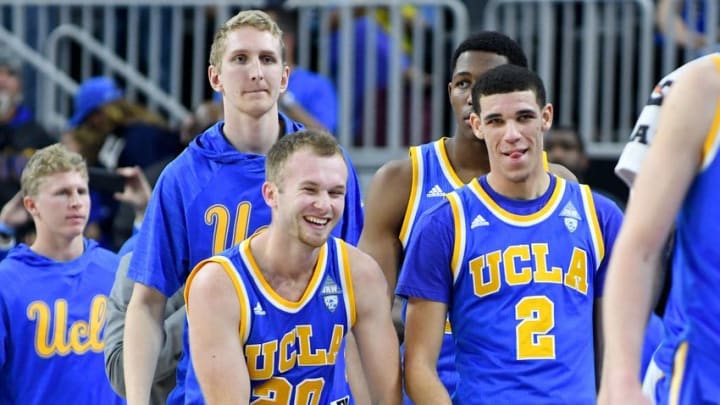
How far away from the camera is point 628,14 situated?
11516 millimetres

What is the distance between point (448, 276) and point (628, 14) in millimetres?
6254

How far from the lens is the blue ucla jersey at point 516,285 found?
18.4 feet

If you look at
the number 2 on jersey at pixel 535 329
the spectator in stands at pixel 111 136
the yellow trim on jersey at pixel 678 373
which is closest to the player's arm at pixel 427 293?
the number 2 on jersey at pixel 535 329

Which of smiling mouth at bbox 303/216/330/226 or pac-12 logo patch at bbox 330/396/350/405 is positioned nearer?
smiling mouth at bbox 303/216/330/226

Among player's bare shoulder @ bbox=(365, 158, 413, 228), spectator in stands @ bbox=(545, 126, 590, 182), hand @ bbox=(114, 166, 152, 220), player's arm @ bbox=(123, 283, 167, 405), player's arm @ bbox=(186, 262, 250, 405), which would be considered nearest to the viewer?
player's arm @ bbox=(186, 262, 250, 405)

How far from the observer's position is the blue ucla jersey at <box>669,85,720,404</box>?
149 inches

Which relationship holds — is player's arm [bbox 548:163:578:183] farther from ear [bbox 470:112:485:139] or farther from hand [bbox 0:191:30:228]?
hand [bbox 0:191:30:228]

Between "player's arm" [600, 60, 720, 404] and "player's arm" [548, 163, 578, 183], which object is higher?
"player's arm" [600, 60, 720, 404]

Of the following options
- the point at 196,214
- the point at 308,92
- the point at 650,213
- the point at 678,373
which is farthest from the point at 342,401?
the point at 308,92

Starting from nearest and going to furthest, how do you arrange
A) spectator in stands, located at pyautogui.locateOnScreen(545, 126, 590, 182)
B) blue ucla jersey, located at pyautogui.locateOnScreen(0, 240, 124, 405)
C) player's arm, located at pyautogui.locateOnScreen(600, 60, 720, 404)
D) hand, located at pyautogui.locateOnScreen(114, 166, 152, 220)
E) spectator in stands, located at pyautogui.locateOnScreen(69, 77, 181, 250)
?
player's arm, located at pyautogui.locateOnScreen(600, 60, 720, 404), blue ucla jersey, located at pyautogui.locateOnScreen(0, 240, 124, 405), hand, located at pyautogui.locateOnScreen(114, 166, 152, 220), spectator in stands, located at pyautogui.locateOnScreen(545, 126, 590, 182), spectator in stands, located at pyautogui.locateOnScreen(69, 77, 181, 250)

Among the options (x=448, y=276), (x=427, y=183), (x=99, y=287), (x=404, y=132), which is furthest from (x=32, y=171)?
(x=404, y=132)

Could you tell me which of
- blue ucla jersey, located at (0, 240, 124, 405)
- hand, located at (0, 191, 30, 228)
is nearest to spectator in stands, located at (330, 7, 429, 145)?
hand, located at (0, 191, 30, 228)

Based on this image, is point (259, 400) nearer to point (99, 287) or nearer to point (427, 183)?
point (427, 183)

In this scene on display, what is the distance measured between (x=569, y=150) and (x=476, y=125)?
4.58 m
